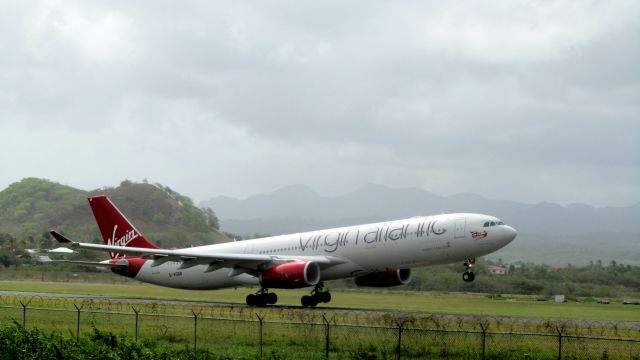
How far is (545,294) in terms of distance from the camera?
7212cm

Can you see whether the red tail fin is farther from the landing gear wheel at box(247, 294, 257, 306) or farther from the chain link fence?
the chain link fence

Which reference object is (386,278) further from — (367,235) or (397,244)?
(397,244)

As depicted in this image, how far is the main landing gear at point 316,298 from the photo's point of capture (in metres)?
48.7

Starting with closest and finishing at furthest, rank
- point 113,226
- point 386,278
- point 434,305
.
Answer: point 434,305, point 386,278, point 113,226

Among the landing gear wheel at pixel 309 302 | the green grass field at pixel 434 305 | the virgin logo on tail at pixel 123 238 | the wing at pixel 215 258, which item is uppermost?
the virgin logo on tail at pixel 123 238

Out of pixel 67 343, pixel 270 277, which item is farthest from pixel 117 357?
pixel 270 277

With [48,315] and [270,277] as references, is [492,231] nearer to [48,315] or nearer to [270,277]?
[270,277]

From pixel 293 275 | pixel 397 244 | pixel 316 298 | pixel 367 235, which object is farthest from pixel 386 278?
pixel 293 275

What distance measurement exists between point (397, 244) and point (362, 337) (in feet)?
54.2

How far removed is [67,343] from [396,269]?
1073 inches

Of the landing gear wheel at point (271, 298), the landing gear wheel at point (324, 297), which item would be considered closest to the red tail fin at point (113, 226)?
the landing gear wheel at point (271, 298)

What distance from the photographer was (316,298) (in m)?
48.8

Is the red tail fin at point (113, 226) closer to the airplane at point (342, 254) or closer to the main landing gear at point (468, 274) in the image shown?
the airplane at point (342, 254)

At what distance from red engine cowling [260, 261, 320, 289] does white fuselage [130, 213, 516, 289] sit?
57.9 inches
